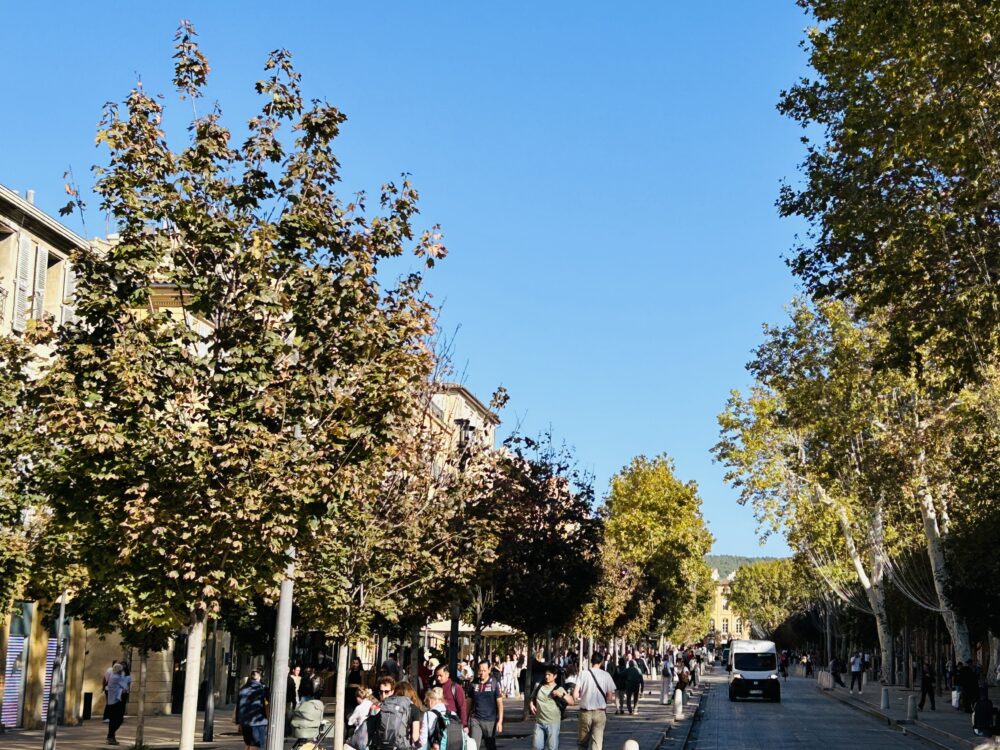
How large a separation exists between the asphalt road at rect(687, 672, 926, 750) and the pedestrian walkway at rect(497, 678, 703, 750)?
59 cm

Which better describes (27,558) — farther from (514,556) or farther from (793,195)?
(514,556)

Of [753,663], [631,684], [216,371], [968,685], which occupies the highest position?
[216,371]

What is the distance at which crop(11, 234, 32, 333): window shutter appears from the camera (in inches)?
1341

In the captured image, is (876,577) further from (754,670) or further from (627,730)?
(627,730)

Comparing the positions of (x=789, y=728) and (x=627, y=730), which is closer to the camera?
(x=627, y=730)

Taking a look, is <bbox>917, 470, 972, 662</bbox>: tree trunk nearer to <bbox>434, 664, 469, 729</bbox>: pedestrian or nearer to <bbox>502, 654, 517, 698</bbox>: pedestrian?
<bbox>502, 654, 517, 698</bbox>: pedestrian

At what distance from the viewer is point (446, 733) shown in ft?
47.5

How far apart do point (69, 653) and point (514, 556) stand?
12.1 meters

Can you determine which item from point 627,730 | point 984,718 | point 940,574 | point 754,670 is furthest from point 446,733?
point 754,670

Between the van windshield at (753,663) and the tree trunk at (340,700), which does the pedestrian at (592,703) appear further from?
the van windshield at (753,663)

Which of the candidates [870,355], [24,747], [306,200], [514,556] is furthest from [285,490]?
[870,355]

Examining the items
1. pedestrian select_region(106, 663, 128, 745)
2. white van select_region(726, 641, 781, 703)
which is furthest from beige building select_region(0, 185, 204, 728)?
white van select_region(726, 641, 781, 703)

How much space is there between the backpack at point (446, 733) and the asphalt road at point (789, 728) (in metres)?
16.3

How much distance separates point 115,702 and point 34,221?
512 inches
